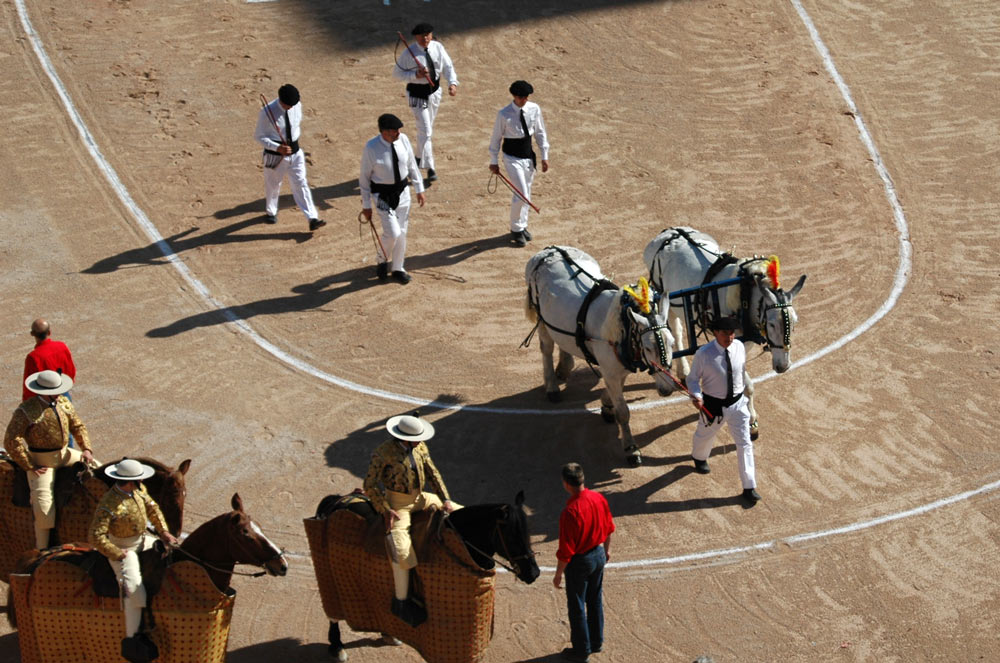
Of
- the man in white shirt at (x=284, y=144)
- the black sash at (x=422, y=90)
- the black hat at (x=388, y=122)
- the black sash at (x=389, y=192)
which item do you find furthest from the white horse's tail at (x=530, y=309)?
the black sash at (x=422, y=90)

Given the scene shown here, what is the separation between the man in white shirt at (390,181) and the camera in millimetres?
16828

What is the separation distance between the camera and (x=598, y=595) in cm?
1117

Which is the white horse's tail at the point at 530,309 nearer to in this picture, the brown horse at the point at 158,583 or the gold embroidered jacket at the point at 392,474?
the gold embroidered jacket at the point at 392,474

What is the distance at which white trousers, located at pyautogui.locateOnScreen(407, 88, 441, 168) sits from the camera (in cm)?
1945

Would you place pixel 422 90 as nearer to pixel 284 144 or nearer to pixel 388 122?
pixel 284 144

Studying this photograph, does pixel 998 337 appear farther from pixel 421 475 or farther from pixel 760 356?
pixel 421 475

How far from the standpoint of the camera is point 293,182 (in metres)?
18.5

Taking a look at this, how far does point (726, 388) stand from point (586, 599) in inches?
118

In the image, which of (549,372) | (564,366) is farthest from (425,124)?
(549,372)

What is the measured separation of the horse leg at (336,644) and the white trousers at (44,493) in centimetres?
263

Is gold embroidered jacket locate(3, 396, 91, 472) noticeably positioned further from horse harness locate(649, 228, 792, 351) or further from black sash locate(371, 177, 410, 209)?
horse harness locate(649, 228, 792, 351)

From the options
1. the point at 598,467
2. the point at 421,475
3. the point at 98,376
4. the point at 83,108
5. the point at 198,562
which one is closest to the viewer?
the point at 198,562

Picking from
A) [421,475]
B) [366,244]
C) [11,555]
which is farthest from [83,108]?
[421,475]

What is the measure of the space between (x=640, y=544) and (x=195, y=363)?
6271 mm
